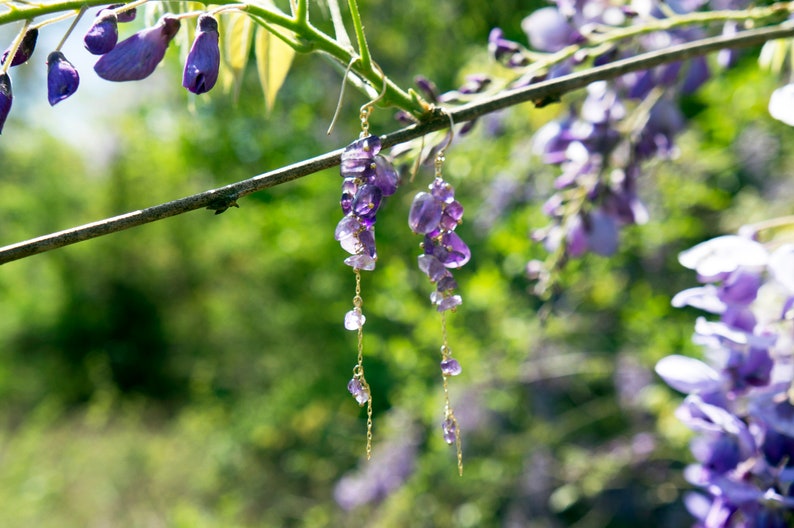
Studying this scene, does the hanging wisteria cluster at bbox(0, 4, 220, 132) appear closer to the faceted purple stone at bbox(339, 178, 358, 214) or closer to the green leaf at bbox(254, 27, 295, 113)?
the faceted purple stone at bbox(339, 178, 358, 214)

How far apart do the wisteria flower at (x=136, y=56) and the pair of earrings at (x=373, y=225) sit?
116 mm

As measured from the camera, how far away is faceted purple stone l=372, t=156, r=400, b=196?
43cm

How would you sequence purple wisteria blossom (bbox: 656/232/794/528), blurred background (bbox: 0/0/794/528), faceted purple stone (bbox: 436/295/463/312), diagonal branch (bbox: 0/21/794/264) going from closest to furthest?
diagonal branch (bbox: 0/21/794/264), faceted purple stone (bbox: 436/295/463/312), purple wisteria blossom (bbox: 656/232/794/528), blurred background (bbox: 0/0/794/528)

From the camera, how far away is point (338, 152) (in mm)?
438

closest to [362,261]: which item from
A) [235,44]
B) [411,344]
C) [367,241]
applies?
[367,241]

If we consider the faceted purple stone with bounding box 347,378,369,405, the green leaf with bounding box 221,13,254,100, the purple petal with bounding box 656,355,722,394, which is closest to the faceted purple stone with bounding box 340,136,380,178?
the faceted purple stone with bounding box 347,378,369,405

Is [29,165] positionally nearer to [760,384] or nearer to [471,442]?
[471,442]

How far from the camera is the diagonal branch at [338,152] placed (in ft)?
1.22

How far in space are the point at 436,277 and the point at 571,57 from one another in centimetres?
35

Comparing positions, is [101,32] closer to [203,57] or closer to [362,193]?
[203,57]

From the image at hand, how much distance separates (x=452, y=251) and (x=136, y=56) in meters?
0.20

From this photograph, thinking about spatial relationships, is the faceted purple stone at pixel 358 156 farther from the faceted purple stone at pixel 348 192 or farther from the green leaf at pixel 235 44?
the green leaf at pixel 235 44

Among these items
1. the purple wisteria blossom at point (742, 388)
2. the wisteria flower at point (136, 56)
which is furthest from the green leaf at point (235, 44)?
the purple wisteria blossom at point (742, 388)

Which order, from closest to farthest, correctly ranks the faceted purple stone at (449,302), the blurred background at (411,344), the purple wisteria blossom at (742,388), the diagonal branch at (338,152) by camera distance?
the diagonal branch at (338,152) < the faceted purple stone at (449,302) < the purple wisteria blossom at (742,388) < the blurred background at (411,344)
